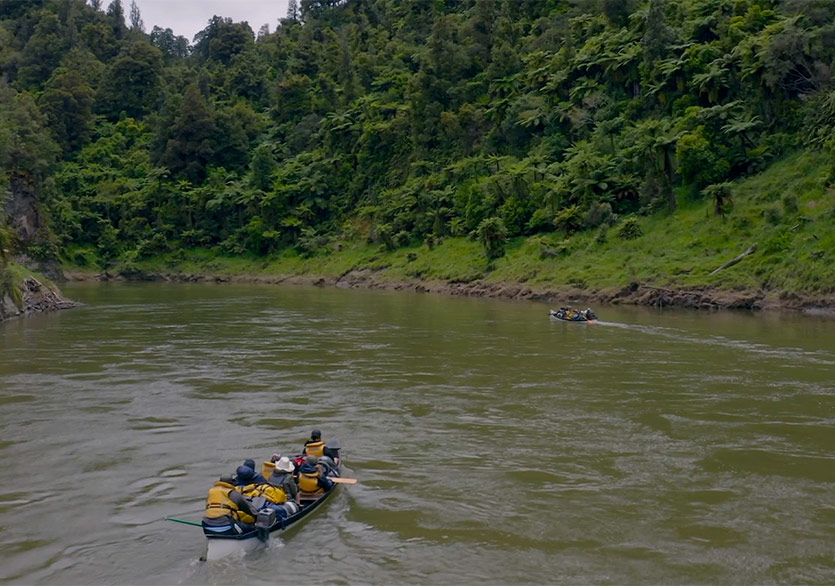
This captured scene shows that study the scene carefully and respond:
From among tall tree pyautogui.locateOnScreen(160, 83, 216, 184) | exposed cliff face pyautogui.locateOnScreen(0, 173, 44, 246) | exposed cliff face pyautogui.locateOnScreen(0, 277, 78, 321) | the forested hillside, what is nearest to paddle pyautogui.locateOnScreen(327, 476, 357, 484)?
the forested hillside

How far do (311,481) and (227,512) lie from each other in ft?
7.62

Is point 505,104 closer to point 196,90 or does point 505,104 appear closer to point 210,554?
point 196,90

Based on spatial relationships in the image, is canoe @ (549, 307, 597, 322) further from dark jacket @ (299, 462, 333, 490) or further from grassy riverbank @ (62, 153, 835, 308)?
dark jacket @ (299, 462, 333, 490)

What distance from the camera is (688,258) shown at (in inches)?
1842

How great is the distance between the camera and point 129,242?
93.0m

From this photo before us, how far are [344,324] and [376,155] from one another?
53007 millimetres

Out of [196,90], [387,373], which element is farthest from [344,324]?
[196,90]

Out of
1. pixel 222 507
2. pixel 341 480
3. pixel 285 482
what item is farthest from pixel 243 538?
pixel 341 480

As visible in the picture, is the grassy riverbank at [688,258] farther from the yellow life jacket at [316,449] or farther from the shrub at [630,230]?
the yellow life jacket at [316,449]

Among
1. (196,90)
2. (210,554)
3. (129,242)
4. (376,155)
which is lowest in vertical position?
(210,554)

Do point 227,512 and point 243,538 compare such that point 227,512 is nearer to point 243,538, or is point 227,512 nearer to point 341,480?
point 243,538

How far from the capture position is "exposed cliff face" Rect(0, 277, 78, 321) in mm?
43094

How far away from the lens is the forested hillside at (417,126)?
172ft

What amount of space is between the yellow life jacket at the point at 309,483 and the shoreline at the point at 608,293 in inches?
1290
